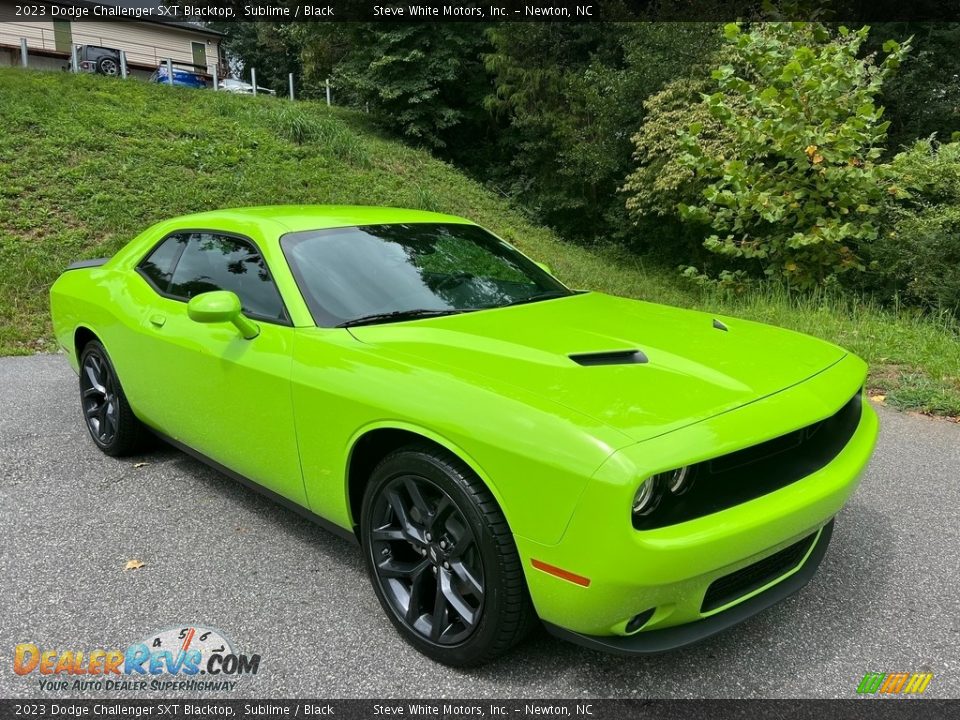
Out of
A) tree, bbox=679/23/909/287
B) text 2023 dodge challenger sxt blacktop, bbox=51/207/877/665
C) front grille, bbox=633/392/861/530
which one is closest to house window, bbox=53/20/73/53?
tree, bbox=679/23/909/287

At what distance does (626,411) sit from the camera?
2.00 meters

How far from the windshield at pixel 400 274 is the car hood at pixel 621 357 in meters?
0.17

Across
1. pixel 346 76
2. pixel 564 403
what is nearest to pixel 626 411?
pixel 564 403

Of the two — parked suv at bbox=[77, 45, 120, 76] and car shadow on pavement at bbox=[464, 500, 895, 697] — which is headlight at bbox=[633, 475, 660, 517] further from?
parked suv at bbox=[77, 45, 120, 76]

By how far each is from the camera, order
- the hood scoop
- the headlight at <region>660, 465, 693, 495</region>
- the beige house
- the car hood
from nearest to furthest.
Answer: the headlight at <region>660, 465, 693, 495</region>, the car hood, the hood scoop, the beige house

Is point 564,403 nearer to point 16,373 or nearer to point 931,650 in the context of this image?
point 931,650

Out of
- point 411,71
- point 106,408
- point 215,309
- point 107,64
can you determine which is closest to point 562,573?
point 215,309

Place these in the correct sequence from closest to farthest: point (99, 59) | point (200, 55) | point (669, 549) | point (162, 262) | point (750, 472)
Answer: point (669, 549)
point (750, 472)
point (162, 262)
point (99, 59)
point (200, 55)

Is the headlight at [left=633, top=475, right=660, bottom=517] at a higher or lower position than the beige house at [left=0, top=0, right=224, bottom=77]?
lower

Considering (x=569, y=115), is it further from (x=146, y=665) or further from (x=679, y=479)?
(x=146, y=665)

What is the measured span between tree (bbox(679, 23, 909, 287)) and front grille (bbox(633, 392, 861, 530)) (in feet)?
21.6

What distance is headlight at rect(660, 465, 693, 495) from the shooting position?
196 centimetres

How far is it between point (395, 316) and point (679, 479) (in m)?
1.37

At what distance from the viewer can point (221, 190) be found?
12.4m
